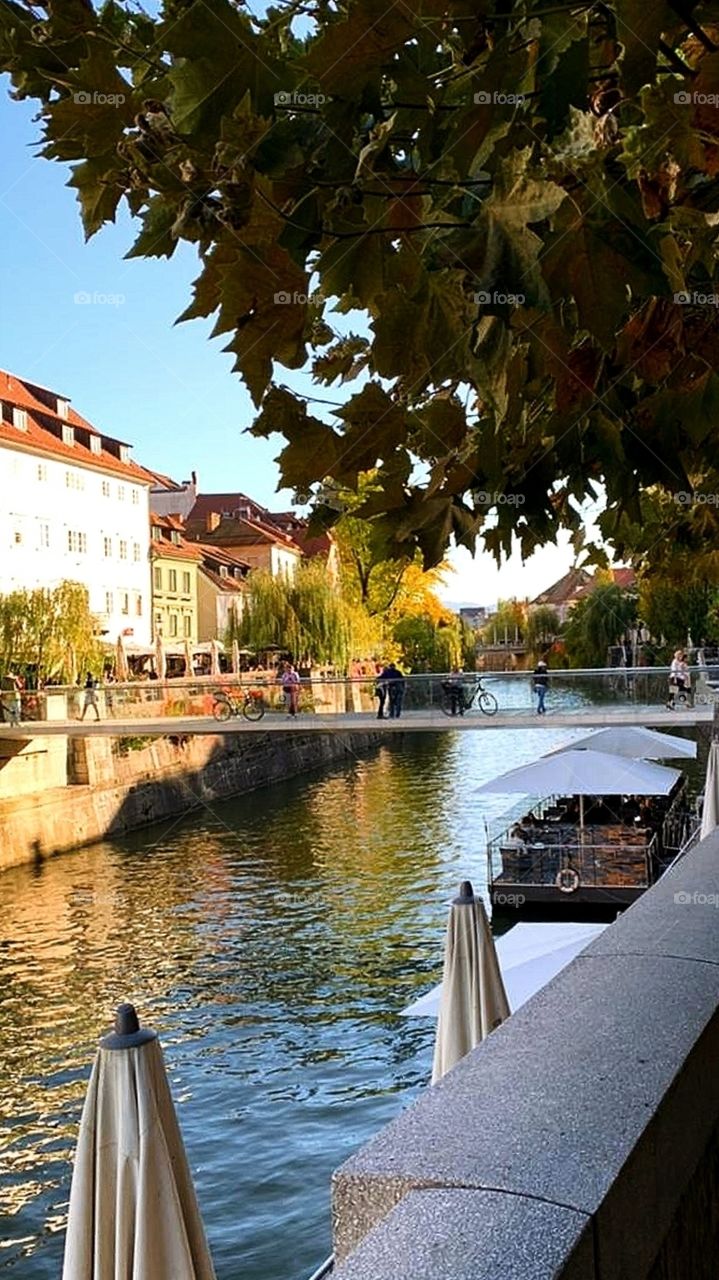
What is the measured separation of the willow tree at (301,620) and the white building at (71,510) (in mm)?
6346

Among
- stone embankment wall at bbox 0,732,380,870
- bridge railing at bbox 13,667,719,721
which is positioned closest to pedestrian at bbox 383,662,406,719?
bridge railing at bbox 13,667,719,721

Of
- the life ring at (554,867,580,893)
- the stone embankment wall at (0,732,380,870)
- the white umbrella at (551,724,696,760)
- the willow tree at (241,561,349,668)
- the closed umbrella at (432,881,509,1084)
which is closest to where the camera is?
the closed umbrella at (432,881,509,1084)

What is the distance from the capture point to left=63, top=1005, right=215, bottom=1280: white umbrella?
14.7 feet

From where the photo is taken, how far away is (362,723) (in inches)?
1257

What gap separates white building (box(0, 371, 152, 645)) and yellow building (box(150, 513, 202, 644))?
1.16m

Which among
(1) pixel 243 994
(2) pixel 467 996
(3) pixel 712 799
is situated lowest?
(1) pixel 243 994

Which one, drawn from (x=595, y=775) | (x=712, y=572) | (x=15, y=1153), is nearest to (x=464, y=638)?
(x=595, y=775)

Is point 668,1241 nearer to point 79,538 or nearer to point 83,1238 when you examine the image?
point 83,1238

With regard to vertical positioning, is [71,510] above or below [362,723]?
above

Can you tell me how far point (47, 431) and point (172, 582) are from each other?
13101 millimetres

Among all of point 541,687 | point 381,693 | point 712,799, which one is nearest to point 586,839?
point 712,799

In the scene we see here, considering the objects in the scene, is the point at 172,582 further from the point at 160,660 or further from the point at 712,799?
the point at 712,799

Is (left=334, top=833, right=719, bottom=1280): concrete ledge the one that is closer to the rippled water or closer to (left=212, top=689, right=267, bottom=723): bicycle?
the rippled water

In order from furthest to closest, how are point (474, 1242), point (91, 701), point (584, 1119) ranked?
point (91, 701) → point (584, 1119) → point (474, 1242)
